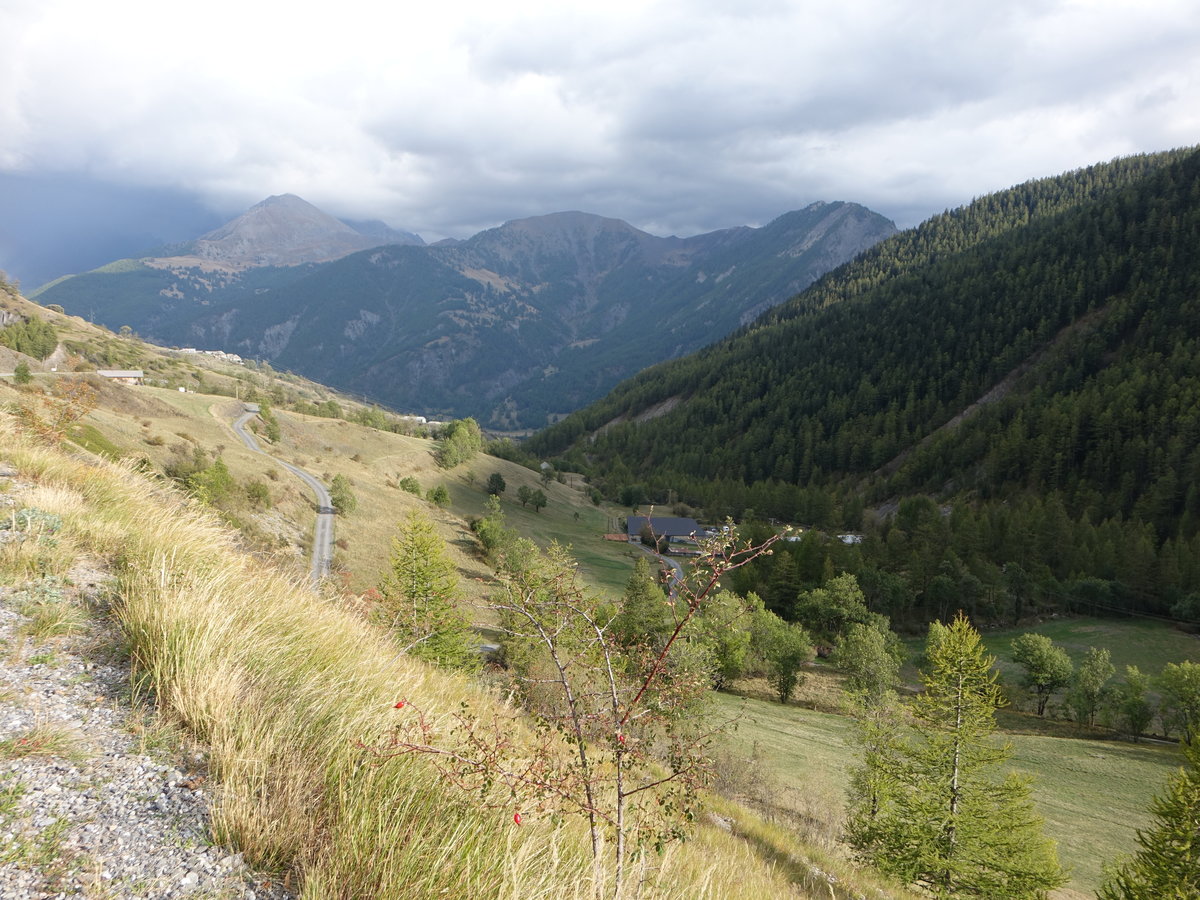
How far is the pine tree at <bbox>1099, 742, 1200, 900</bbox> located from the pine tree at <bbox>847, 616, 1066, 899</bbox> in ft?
11.5

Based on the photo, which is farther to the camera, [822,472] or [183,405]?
[822,472]

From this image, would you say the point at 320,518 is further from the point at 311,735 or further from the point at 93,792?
the point at 93,792

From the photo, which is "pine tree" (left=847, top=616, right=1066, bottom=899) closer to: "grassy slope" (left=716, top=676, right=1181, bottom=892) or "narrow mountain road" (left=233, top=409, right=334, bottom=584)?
"grassy slope" (left=716, top=676, right=1181, bottom=892)

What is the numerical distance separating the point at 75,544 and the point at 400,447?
107 meters

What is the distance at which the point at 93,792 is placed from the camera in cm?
358

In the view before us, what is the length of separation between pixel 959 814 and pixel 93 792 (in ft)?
Result: 72.4

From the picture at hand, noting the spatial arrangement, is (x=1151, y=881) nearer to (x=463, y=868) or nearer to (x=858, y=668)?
(x=463, y=868)

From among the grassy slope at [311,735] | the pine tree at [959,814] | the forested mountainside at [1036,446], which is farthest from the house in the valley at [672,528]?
the grassy slope at [311,735]

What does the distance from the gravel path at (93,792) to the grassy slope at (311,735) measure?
19 cm

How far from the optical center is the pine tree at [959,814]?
1744 centimetres

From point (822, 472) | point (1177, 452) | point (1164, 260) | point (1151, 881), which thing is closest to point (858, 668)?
point (1151, 881)

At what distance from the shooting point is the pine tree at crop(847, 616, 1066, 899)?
17438mm

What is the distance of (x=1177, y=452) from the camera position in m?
111

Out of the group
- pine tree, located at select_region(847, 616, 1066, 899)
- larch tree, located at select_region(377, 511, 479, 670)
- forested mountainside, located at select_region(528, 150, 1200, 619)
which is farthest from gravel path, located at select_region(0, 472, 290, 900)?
forested mountainside, located at select_region(528, 150, 1200, 619)
